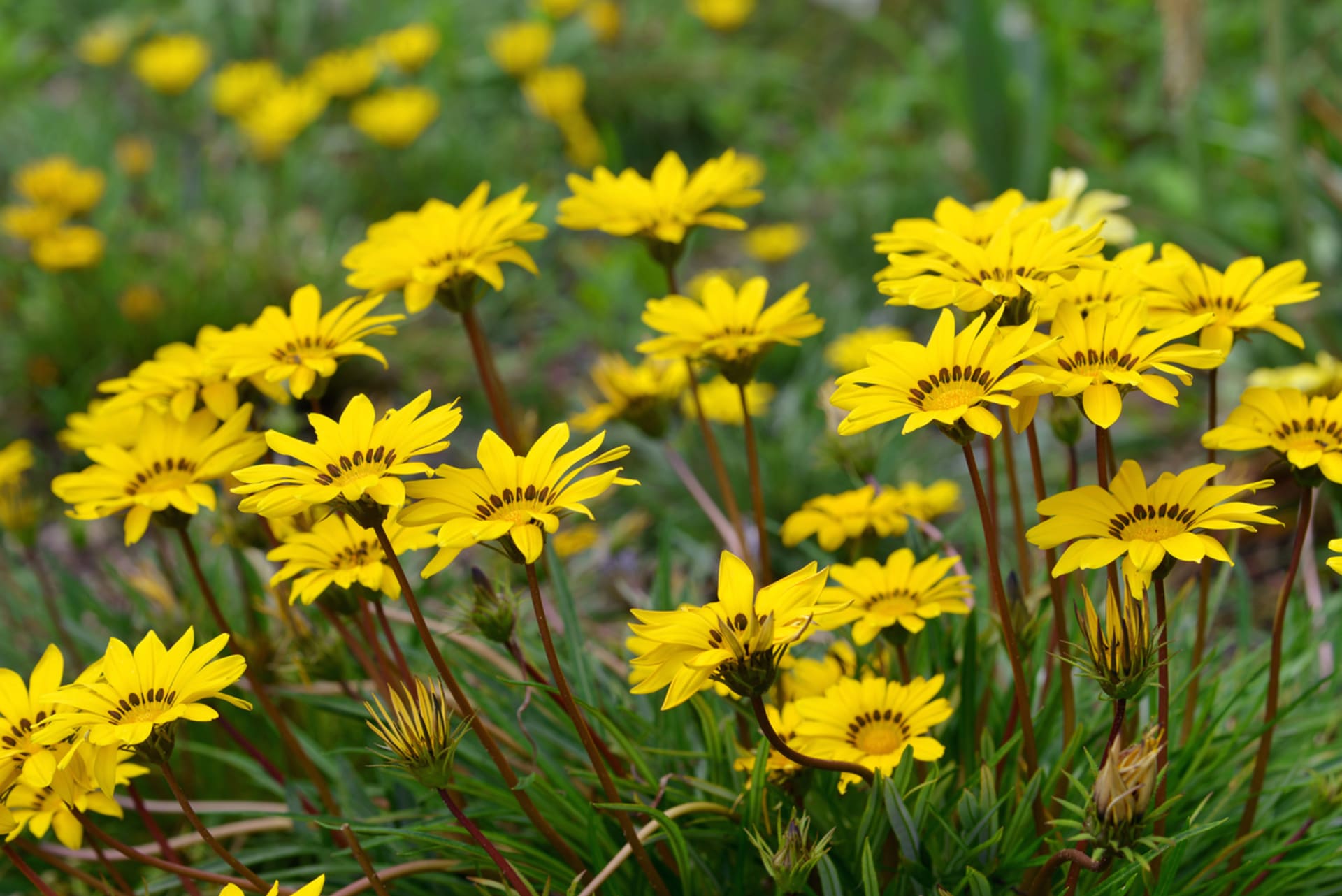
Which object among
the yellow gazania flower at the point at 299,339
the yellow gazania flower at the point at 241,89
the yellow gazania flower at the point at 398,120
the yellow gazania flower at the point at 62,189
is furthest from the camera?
the yellow gazania flower at the point at 241,89

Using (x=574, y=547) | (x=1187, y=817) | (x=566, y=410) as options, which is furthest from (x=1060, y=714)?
(x=566, y=410)

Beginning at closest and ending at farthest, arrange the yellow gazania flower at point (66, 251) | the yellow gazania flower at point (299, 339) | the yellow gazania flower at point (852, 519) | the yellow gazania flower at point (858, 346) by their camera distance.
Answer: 1. the yellow gazania flower at point (299, 339)
2. the yellow gazania flower at point (852, 519)
3. the yellow gazania flower at point (858, 346)
4. the yellow gazania flower at point (66, 251)

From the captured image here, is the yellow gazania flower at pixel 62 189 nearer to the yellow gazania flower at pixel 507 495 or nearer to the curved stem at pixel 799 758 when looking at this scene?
the yellow gazania flower at pixel 507 495

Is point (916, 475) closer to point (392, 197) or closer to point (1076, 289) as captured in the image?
point (1076, 289)

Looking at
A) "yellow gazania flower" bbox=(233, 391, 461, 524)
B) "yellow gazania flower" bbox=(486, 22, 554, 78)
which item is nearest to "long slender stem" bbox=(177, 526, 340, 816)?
"yellow gazania flower" bbox=(233, 391, 461, 524)

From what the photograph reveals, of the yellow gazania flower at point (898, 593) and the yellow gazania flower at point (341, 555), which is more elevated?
the yellow gazania flower at point (341, 555)

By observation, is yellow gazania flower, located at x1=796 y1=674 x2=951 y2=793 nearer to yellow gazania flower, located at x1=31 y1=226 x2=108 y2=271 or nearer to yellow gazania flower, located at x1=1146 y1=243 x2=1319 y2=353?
yellow gazania flower, located at x1=1146 y1=243 x2=1319 y2=353

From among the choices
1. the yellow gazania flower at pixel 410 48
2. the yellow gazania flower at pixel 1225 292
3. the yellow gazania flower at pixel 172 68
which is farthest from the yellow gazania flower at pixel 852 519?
the yellow gazania flower at pixel 172 68
